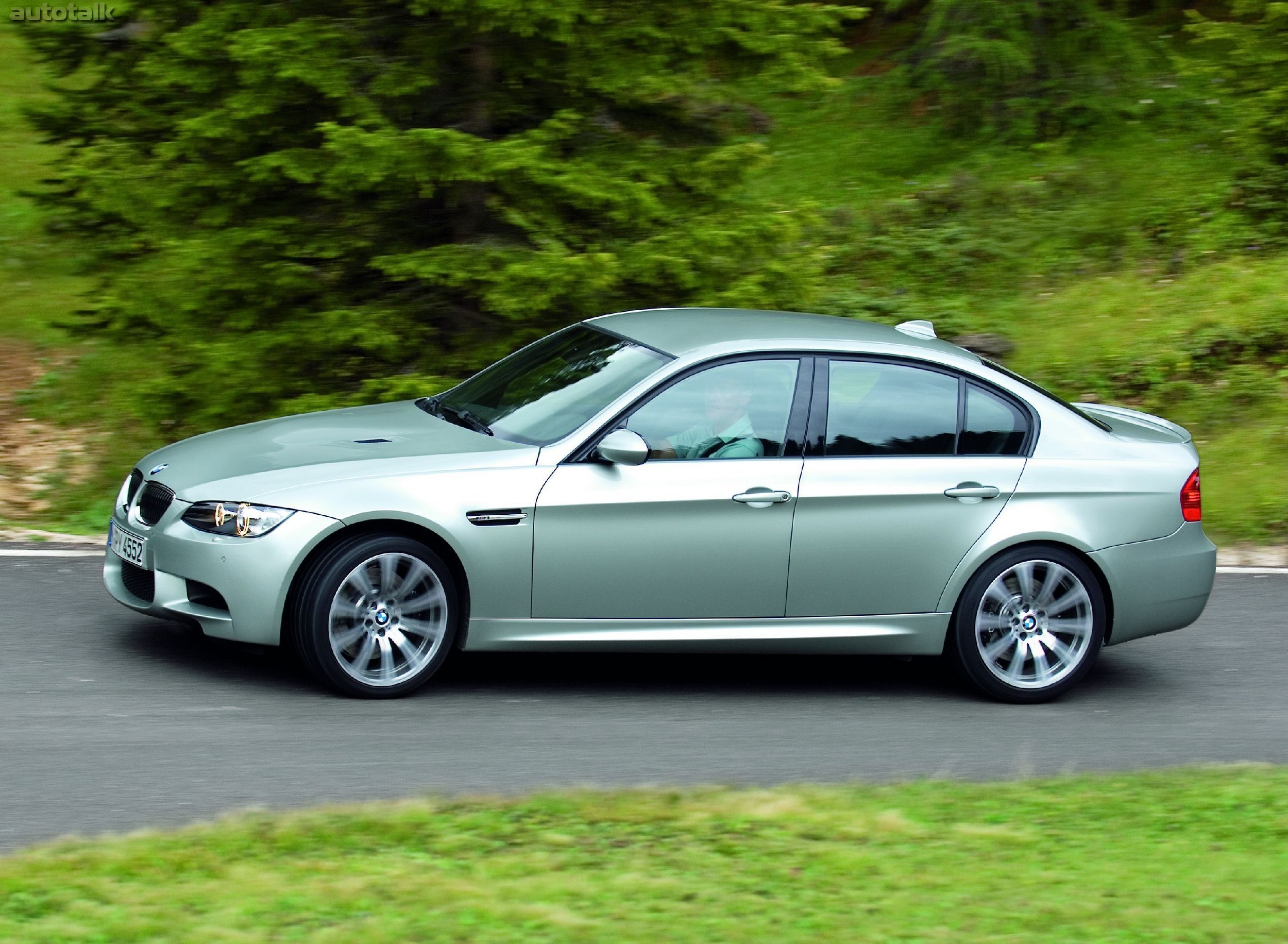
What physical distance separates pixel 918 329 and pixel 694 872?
157 inches

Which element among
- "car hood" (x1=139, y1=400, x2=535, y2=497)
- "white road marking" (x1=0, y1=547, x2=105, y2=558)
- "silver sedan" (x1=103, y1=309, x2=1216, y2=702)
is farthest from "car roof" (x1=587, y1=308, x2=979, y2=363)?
"white road marking" (x1=0, y1=547, x2=105, y2=558)

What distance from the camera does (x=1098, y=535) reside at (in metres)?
7.58

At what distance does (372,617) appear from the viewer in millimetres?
6863

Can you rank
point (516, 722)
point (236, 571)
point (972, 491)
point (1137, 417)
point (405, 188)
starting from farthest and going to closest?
point (405, 188), point (1137, 417), point (972, 491), point (516, 722), point (236, 571)

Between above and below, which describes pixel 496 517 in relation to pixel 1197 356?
below

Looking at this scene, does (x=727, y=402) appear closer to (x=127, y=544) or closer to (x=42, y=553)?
(x=127, y=544)

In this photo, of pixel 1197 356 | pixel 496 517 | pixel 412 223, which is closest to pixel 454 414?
pixel 496 517

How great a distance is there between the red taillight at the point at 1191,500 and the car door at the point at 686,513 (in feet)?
6.25

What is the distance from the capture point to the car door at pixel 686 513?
23.0 feet

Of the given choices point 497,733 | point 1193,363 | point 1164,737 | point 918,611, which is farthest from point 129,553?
point 1193,363

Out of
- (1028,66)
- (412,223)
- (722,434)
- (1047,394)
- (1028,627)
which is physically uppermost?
(1028,66)

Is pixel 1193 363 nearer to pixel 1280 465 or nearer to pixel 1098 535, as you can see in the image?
pixel 1280 465

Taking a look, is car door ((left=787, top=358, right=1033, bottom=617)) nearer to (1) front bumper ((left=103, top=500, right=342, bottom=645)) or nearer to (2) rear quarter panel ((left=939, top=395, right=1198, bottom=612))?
(2) rear quarter panel ((left=939, top=395, right=1198, bottom=612))

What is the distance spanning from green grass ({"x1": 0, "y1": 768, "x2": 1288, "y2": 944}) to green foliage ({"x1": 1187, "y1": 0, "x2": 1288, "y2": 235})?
11.2m
